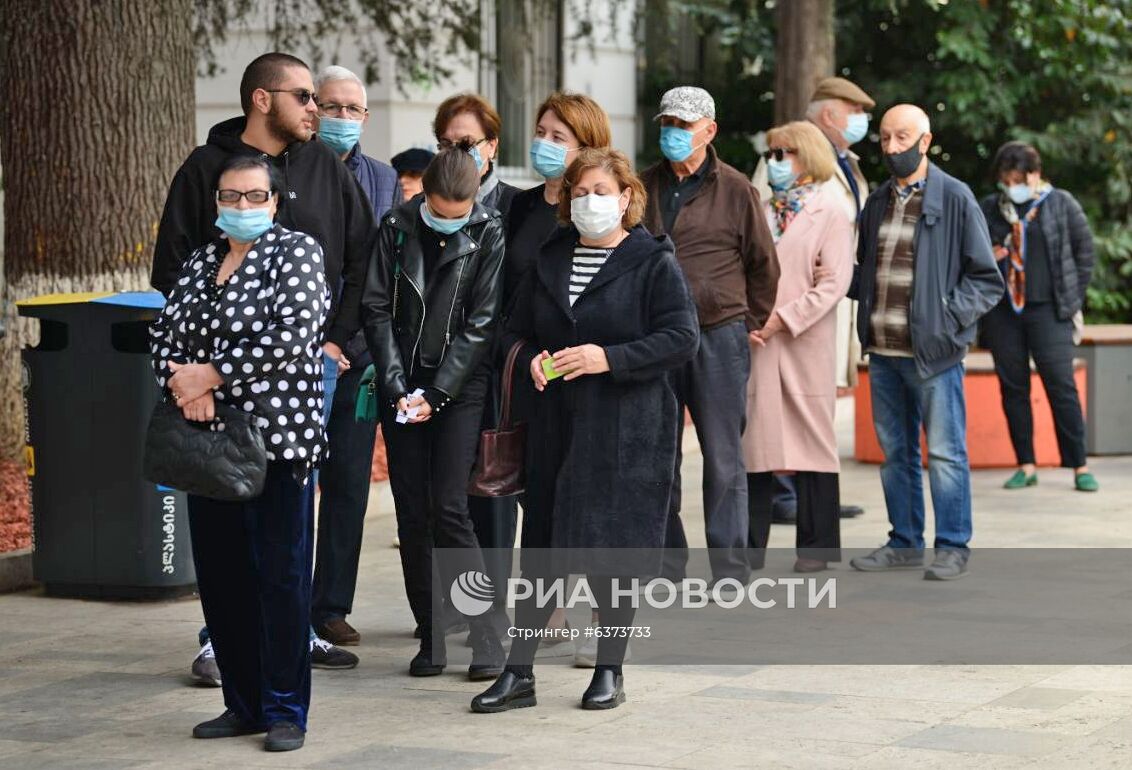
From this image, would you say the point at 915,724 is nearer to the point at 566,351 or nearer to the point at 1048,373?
the point at 566,351

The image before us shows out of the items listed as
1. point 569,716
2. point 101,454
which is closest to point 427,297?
point 569,716

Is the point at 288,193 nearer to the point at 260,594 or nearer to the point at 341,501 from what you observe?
the point at 341,501

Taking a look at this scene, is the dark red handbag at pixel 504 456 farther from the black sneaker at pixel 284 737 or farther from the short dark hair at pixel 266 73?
the short dark hair at pixel 266 73

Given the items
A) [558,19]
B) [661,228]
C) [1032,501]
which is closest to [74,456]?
[661,228]

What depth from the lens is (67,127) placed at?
942 cm

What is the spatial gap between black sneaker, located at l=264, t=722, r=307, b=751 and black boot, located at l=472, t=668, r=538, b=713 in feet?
2.01

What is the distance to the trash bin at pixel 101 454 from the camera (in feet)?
26.0

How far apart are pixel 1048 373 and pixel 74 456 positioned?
19.6ft

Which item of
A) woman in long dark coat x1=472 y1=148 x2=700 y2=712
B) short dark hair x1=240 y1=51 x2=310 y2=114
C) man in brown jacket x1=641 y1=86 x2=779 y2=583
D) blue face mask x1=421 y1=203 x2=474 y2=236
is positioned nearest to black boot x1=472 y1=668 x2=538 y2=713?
woman in long dark coat x1=472 y1=148 x2=700 y2=712

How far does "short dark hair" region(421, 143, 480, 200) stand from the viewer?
6.51 meters

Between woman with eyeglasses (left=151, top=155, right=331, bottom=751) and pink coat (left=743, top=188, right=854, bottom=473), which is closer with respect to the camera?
woman with eyeglasses (left=151, top=155, right=331, bottom=751)

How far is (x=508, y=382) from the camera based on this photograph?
640 cm

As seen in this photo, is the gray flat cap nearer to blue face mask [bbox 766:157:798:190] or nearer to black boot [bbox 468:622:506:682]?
blue face mask [bbox 766:157:798:190]

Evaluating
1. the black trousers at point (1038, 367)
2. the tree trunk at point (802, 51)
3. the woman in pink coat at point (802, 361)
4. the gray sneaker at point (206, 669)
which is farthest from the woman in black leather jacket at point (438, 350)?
the tree trunk at point (802, 51)
